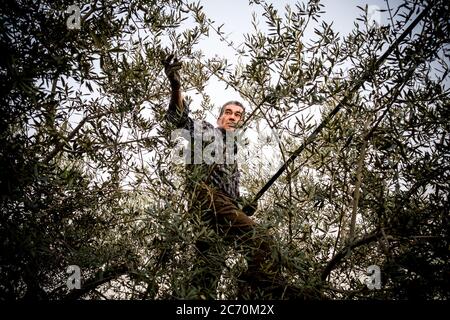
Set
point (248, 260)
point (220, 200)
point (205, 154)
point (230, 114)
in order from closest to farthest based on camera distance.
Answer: point (248, 260) < point (205, 154) < point (220, 200) < point (230, 114)

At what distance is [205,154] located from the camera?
246cm

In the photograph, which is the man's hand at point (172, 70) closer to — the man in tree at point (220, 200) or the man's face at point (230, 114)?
the man in tree at point (220, 200)

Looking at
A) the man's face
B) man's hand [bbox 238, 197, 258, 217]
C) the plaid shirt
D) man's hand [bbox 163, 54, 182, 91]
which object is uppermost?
the man's face

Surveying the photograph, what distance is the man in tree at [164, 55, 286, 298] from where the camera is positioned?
7.26 feet

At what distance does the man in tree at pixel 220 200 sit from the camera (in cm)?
221

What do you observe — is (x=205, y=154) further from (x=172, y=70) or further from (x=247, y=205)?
(x=172, y=70)

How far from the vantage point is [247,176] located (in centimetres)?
497

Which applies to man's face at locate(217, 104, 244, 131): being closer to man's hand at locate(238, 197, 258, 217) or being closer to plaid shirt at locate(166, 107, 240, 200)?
plaid shirt at locate(166, 107, 240, 200)

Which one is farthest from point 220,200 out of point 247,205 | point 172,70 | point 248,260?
point 172,70

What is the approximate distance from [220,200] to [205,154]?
412 millimetres

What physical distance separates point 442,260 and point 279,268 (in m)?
1.02

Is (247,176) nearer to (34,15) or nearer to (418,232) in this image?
(418,232)

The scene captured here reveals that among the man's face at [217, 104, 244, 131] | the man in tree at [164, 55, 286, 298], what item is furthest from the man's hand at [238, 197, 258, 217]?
the man's face at [217, 104, 244, 131]
